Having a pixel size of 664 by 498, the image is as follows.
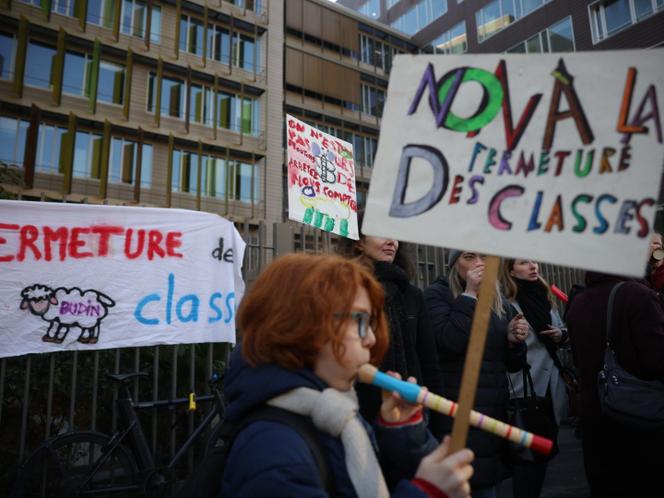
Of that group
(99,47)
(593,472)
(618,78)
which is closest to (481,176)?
A: (618,78)

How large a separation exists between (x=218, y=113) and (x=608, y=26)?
15447mm

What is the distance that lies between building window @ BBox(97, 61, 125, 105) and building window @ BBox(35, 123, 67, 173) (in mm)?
2033

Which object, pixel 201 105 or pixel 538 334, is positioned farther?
pixel 201 105

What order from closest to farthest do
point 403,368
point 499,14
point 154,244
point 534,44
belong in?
point 403,368
point 154,244
point 534,44
point 499,14

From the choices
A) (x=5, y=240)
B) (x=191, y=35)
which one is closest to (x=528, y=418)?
(x=5, y=240)

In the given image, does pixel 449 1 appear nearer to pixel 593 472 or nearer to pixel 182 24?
pixel 182 24

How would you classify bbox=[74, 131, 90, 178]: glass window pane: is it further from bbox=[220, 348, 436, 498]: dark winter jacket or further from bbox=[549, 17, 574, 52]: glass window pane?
bbox=[549, 17, 574, 52]: glass window pane

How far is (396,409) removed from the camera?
130 centimetres

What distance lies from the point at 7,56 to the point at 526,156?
62.1 feet

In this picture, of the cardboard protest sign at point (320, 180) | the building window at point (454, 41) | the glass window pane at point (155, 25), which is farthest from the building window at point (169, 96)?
the cardboard protest sign at point (320, 180)

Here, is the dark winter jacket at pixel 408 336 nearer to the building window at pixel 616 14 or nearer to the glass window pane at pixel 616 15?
the building window at pixel 616 14

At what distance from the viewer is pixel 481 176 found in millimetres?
1198

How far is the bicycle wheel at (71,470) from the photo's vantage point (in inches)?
130

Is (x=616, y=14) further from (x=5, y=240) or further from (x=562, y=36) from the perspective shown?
(x=5, y=240)
